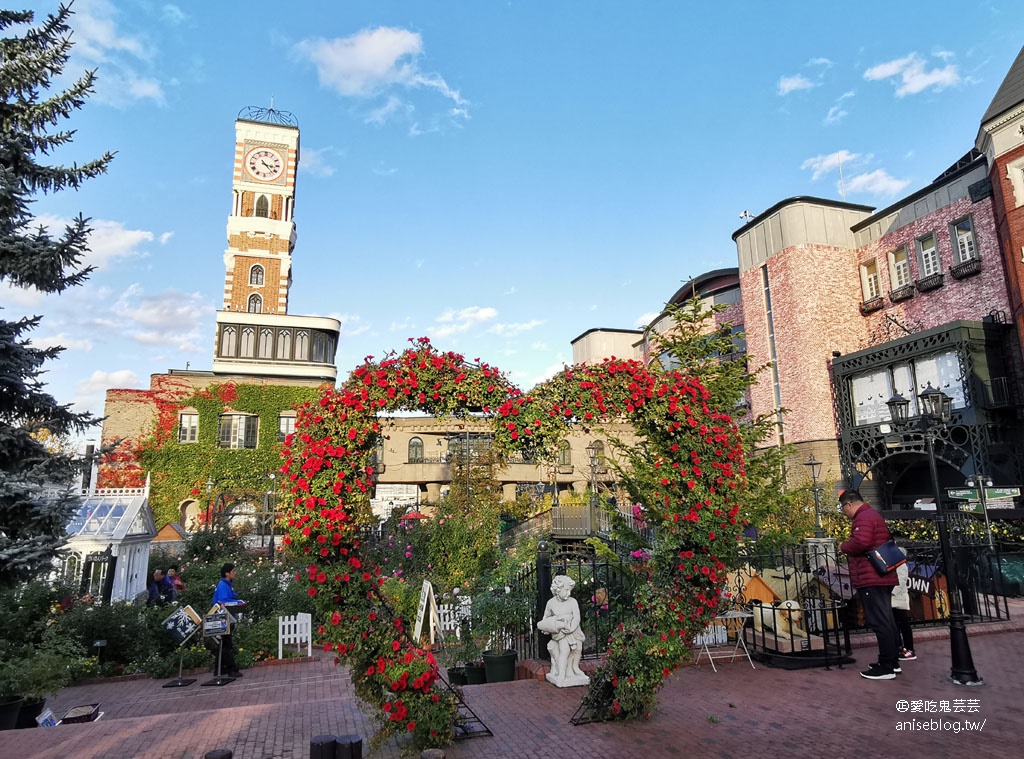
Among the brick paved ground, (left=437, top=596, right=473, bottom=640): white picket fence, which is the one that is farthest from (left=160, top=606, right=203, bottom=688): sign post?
(left=437, top=596, right=473, bottom=640): white picket fence

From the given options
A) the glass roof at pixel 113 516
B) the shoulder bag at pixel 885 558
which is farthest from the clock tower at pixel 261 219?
the shoulder bag at pixel 885 558

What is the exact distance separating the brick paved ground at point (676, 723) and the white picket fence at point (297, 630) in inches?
113

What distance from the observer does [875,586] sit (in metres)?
6.91

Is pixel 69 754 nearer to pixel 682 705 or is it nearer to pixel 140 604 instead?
pixel 682 705

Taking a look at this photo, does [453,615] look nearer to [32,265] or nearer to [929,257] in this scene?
[32,265]

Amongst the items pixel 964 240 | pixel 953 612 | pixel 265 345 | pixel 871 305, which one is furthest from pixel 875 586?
pixel 265 345

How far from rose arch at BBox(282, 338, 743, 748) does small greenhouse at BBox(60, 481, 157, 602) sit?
9825 mm

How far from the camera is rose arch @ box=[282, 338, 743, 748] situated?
5.14 metres

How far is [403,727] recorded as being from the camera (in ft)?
16.7

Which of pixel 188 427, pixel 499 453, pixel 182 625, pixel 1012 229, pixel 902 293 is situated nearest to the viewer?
pixel 499 453

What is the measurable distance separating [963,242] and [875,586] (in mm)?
21250

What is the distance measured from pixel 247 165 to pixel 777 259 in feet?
114

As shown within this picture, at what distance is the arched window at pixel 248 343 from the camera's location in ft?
118

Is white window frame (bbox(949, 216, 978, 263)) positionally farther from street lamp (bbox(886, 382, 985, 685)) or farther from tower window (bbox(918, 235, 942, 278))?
street lamp (bbox(886, 382, 985, 685))
